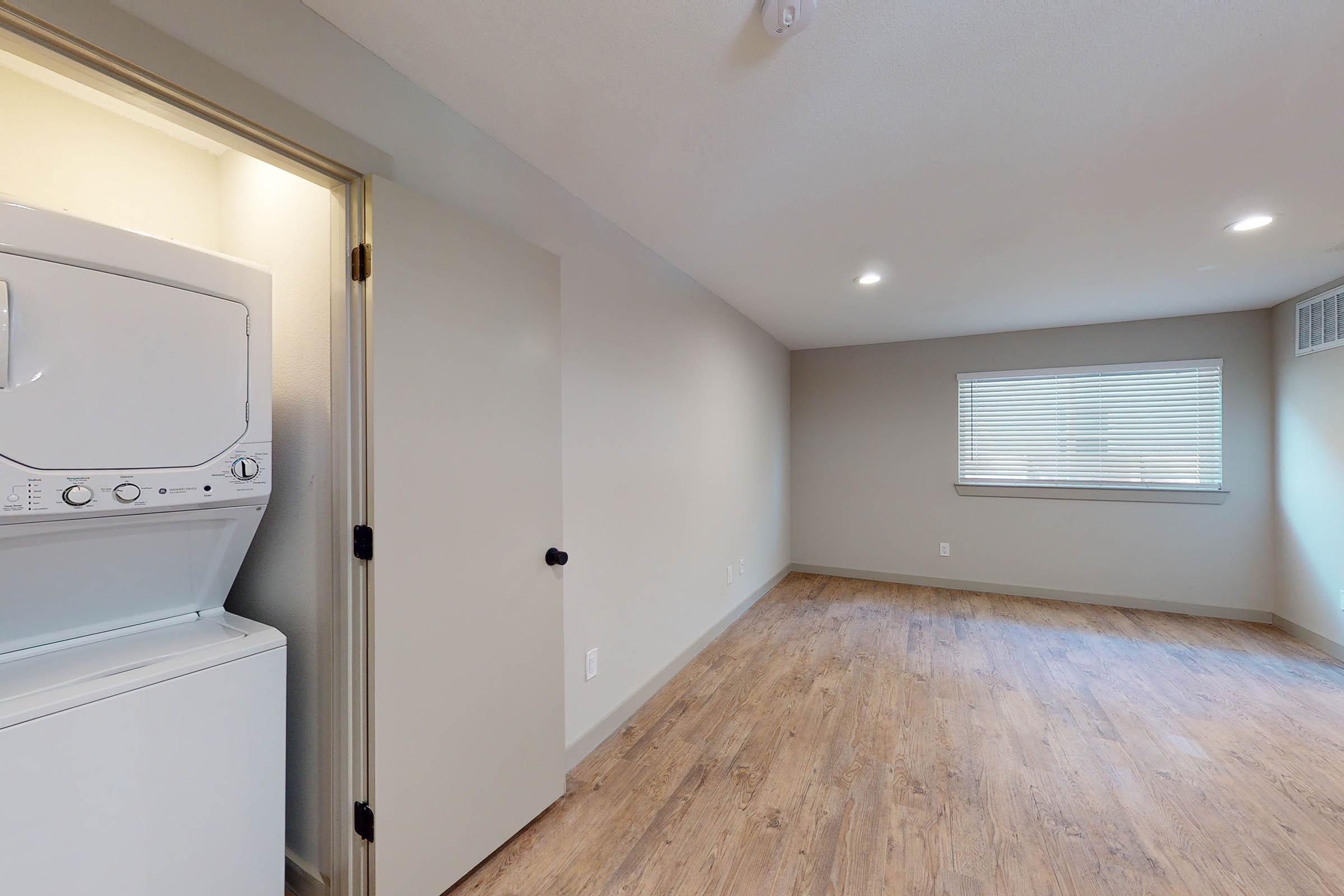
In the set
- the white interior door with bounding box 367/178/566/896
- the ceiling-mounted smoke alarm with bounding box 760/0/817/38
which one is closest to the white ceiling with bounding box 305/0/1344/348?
the ceiling-mounted smoke alarm with bounding box 760/0/817/38

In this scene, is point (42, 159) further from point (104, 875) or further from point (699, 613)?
point (699, 613)

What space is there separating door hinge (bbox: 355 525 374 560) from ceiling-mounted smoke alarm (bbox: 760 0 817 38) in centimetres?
156

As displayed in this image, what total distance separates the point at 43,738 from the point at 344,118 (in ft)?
4.83

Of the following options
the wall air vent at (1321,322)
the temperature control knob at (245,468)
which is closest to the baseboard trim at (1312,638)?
the wall air vent at (1321,322)

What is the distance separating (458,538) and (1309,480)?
5144mm

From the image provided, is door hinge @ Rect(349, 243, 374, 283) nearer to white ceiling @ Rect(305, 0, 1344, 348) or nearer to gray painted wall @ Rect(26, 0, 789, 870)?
gray painted wall @ Rect(26, 0, 789, 870)

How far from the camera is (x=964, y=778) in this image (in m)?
2.19

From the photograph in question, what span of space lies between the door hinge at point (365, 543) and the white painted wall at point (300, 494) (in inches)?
4.6

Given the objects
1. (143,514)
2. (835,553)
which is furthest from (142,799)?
(835,553)

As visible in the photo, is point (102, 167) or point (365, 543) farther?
point (102, 167)

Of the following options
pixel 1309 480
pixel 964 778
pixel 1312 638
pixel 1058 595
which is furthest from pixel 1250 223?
pixel 1058 595

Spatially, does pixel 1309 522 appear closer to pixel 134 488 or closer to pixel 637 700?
pixel 637 700

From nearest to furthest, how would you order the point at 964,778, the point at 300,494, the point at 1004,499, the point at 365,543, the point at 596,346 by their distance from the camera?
the point at 365,543 → the point at 300,494 → the point at 964,778 → the point at 596,346 → the point at 1004,499

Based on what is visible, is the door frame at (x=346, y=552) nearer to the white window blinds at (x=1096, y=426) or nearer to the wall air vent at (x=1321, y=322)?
the white window blinds at (x=1096, y=426)
